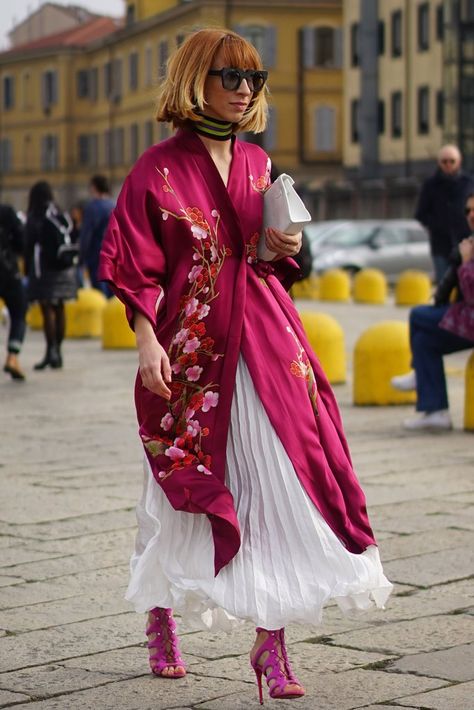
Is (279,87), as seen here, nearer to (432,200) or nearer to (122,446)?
(432,200)

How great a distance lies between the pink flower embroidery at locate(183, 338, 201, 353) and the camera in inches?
188

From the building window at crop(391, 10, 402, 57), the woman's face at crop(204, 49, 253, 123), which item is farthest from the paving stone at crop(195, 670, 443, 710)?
the building window at crop(391, 10, 402, 57)

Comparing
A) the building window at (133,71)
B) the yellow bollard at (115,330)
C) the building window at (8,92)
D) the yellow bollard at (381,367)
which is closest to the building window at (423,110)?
the building window at (133,71)

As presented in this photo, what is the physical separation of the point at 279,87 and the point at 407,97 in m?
13.7

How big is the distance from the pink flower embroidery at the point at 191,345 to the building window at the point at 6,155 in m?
93.5

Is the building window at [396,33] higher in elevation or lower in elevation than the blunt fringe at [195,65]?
higher

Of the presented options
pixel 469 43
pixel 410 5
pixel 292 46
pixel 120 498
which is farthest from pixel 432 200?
pixel 292 46

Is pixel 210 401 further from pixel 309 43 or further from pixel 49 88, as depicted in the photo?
pixel 49 88

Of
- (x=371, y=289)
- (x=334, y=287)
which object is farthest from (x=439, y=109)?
(x=371, y=289)

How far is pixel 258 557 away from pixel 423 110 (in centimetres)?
5509

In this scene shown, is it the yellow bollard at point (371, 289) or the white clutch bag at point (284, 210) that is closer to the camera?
the white clutch bag at point (284, 210)

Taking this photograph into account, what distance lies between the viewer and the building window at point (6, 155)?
97.1 m

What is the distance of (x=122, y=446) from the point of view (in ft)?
33.9

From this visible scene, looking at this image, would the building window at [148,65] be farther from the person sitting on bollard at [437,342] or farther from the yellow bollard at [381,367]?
the person sitting on bollard at [437,342]
